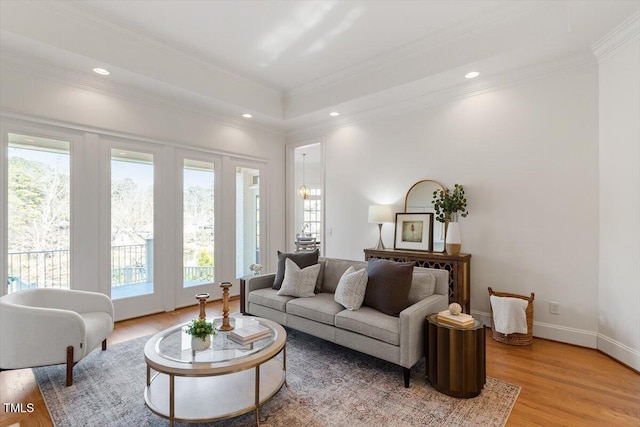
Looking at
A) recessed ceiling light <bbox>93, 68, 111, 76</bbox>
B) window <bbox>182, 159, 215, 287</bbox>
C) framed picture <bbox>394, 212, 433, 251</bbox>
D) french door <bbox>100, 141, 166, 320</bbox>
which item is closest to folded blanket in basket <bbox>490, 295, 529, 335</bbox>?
framed picture <bbox>394, 212, 433, 251</bbox>

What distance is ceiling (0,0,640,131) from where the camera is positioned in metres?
2.91

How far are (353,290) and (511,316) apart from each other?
168cm

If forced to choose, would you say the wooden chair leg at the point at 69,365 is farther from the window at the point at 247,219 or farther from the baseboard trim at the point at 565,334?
the baseboard trim at the point at 565,334

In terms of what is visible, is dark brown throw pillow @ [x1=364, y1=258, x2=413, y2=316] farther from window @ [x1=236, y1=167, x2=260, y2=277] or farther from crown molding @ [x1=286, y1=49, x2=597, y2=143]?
window @ [x1=236, y1=167, x2=260, y2=277]

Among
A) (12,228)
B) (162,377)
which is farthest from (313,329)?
(12,228)

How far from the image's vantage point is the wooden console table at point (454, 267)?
3639mm

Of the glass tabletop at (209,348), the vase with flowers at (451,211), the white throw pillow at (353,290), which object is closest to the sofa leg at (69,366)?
the glass tabletop at (209,348)

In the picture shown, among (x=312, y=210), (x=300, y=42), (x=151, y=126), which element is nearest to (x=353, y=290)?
(x=300, y=42)

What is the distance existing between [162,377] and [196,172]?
3.12 m

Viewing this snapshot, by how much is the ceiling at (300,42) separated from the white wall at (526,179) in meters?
0.37

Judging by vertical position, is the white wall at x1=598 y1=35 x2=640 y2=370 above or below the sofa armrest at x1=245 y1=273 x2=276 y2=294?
above

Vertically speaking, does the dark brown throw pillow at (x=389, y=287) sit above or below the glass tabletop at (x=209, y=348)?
above

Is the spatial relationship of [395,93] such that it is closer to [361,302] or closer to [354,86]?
[354,86]

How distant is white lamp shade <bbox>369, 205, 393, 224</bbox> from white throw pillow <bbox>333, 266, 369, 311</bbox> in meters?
1.54
